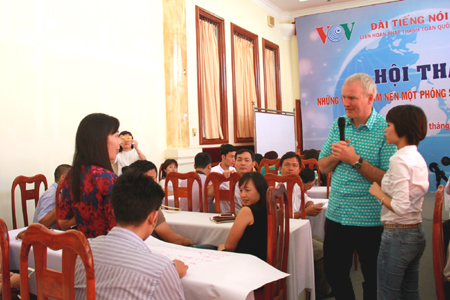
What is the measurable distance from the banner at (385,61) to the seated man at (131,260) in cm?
723

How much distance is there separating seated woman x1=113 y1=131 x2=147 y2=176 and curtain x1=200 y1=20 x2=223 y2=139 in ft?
6.20

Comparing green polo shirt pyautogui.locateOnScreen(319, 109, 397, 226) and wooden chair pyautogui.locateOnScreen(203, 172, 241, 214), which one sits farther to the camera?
wooden chair pyautogui.locateOnScreen(203, 172, 241, 214)

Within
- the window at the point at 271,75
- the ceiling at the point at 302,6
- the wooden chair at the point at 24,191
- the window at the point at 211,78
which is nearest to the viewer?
the wooden chair at the point at 24,191

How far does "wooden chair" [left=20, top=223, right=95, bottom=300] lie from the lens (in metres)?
1.00

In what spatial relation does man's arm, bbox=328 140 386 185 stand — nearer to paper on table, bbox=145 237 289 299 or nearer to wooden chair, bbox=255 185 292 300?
wooden chair, bbox=255 185 292 300

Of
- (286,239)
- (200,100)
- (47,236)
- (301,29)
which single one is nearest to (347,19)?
(301,29)

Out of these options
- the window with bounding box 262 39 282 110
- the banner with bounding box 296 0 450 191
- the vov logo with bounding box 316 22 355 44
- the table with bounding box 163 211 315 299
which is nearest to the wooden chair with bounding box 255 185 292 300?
the table with bounding box 163 211 315 299

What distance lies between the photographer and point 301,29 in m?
8.62

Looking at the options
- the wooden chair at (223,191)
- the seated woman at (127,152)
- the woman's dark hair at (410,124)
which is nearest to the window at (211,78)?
the seated woman at (127,152)

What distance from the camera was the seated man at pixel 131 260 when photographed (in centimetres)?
111

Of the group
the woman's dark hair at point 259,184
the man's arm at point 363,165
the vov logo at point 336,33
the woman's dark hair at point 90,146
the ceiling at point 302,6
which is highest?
the ceiling at point 302,6

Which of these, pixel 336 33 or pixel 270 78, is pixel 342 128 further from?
pixel 336 33

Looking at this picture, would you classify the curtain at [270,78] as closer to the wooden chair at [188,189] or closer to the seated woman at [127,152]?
the seated woman at [127,152]

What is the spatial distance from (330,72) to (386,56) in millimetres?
1191
